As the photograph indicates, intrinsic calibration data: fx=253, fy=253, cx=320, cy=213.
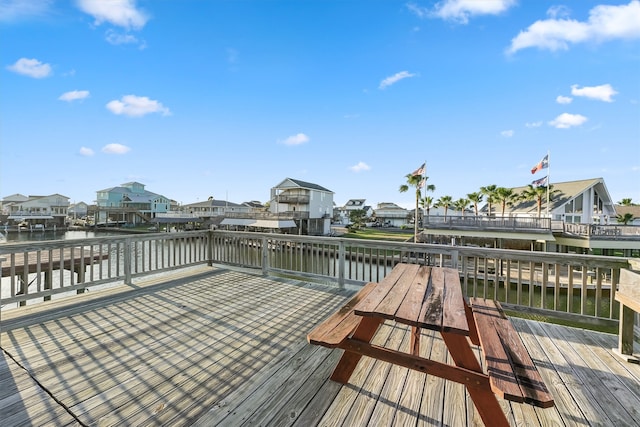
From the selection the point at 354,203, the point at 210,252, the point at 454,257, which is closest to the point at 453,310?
the point at 454,257

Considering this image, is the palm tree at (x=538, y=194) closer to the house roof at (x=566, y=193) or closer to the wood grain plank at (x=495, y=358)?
the house roof at (x=566, y=193)

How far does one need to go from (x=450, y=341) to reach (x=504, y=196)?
25016mm

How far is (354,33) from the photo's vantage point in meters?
10.3

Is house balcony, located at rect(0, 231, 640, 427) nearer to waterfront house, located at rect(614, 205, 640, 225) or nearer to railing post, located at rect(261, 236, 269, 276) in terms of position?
railing post, located at rect(261, 236, 269, 276)

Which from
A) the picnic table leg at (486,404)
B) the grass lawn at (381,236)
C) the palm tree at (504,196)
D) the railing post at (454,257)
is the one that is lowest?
the grass lawn at (381,236)

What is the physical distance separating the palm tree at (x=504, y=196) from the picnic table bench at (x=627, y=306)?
22892 mm

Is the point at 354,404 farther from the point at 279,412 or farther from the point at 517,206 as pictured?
the point at 517,206

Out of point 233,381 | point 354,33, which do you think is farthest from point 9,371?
point 354,33

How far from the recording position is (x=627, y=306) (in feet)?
6.97

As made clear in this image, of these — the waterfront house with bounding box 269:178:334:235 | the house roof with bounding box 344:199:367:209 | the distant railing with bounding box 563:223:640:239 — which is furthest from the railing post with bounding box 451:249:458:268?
the house roof with bounding box 344:199:367:209

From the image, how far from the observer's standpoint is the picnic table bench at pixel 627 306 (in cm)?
195

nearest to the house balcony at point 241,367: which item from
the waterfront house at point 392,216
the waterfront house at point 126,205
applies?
the waterfront house at point 126,205

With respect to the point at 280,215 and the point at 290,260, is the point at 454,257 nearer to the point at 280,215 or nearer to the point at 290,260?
the point at 290,260

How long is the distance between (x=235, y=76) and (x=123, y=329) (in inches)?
550
